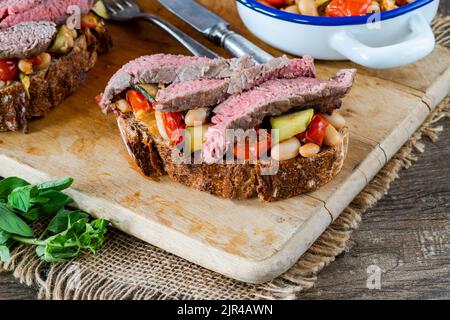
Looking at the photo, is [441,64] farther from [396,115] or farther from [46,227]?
[46,227]

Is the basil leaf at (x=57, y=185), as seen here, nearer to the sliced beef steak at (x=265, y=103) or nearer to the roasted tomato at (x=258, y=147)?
the sliced beef steak at (x=265, y=103)

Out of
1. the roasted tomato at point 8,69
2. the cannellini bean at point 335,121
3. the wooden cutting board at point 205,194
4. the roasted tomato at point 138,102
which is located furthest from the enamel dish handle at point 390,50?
the roasted tomato at point 8,69

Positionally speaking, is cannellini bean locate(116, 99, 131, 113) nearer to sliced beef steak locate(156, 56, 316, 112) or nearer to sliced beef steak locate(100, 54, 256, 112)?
sliced beef steak locate(100, 54, 256, 112)

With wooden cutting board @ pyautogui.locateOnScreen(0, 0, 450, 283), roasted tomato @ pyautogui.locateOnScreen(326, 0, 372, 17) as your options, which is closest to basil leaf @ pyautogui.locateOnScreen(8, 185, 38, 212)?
wooden cutting board @ pyautogui.locateOnScreen(0, 0, 450, 283)

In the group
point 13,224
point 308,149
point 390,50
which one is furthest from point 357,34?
point 13,224

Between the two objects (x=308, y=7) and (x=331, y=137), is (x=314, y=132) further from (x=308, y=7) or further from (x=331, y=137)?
(x=308, y=7)
